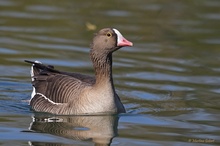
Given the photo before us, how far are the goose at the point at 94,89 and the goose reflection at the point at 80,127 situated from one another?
18 cm

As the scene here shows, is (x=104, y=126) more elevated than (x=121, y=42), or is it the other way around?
(x=121, y=42)

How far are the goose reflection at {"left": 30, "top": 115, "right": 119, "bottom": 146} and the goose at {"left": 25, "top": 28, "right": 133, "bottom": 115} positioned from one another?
0.18 m

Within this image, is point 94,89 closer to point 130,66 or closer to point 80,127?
point 80,127

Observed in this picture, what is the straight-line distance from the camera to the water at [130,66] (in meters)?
12.8

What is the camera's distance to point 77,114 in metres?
13.9

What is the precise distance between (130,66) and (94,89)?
475 cm

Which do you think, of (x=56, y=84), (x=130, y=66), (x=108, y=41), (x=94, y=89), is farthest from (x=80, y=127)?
(x=130, y=66)

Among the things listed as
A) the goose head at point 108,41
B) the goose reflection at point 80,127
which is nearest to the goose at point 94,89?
the goose head at point 108,41

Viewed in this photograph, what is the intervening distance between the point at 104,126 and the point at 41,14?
11487 millimetres

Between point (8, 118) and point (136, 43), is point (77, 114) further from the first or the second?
point (136, 43)

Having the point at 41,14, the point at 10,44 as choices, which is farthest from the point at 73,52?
the point at 41,14

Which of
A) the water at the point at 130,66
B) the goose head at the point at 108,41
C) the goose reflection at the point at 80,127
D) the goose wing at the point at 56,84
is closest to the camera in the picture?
the goose reflection at the point at 80,127

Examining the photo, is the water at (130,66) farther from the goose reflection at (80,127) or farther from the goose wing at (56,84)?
the goose wing at (56,84)

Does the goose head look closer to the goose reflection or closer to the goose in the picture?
the goose
